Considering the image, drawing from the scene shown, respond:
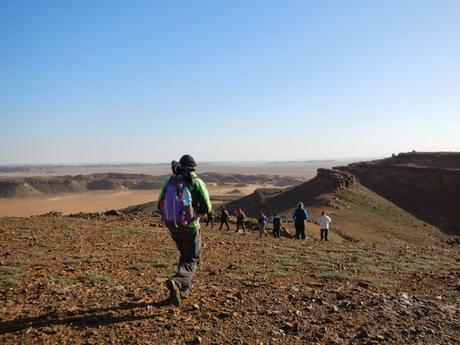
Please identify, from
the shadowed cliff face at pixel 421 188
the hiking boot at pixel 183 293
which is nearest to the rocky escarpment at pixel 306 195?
Answer: the shadowed cliff face at pixel 421 188

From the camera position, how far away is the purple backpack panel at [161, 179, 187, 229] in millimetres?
6027

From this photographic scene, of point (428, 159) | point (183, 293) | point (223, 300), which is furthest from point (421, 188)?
point (183, 293)

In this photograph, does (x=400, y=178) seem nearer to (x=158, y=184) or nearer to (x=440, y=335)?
(x=440, y=335)

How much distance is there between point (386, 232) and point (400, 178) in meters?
16.7

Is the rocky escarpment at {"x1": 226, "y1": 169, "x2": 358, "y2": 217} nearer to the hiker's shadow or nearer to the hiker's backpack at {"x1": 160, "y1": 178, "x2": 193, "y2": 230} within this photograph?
the hiker's backpack at {"x1": 160, "y1": 178, "x2": 193, "y2": 230}

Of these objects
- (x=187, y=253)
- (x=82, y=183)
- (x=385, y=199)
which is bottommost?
(x=82, y=183)

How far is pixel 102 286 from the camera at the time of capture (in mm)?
7480

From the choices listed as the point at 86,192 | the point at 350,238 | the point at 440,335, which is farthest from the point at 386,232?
the point at 86,192

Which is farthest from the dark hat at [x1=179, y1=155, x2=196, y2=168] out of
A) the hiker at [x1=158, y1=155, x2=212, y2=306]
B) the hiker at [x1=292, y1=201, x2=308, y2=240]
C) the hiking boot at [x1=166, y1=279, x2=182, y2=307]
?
the hiker at [x1=292, y1=201, x2=308, y2=240]

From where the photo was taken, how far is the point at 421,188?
4362 cm

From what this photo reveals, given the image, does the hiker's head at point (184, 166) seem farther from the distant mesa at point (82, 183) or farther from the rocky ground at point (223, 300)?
the distant mesa at point (82, 183)

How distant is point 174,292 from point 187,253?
22.2 inches

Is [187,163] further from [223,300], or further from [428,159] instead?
[428,159]

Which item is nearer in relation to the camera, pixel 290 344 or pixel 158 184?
pixel 290 344
